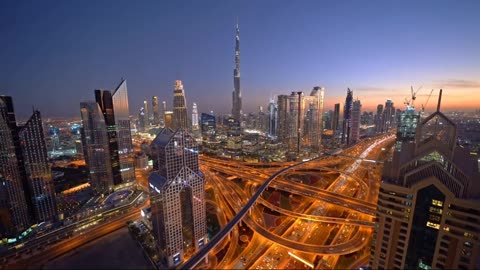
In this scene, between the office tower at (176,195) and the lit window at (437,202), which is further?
the office tower at (176,195)

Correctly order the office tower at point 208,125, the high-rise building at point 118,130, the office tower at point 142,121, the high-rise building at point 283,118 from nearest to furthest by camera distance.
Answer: the high-rise building at point 118,130, the high-rise building at point 283,118, the office tower at point 208,125, the office tower at point 142,121

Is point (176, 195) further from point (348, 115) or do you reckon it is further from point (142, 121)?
point (142, 121)

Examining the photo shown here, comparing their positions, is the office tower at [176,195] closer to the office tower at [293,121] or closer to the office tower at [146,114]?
the office tower at [293,121]

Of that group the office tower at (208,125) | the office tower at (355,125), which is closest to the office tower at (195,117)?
the office tower at (208,125)

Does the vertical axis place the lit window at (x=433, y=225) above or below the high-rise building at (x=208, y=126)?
Answer: above

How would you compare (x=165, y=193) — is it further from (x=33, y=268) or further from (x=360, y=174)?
(x=360, y=174)

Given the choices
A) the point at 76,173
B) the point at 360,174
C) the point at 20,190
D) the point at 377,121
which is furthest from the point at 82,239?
the point at 377,121

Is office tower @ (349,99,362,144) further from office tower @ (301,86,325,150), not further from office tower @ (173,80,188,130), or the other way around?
office tower @ (173,80,188,130)
